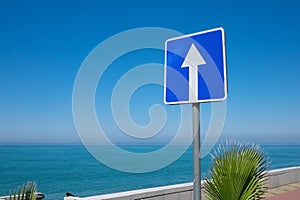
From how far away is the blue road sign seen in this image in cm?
243

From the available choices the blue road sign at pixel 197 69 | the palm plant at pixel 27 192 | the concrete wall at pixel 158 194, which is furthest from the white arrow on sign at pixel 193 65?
the concrete wall at pixel 158 194

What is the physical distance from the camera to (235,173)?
2.99 metres

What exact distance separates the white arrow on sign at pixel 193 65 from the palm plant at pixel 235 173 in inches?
35.6

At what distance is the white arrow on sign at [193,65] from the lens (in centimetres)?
251

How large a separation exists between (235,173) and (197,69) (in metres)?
1.10

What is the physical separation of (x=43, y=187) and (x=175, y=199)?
76.8 meters

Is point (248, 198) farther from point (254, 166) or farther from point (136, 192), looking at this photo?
point (136, 192)

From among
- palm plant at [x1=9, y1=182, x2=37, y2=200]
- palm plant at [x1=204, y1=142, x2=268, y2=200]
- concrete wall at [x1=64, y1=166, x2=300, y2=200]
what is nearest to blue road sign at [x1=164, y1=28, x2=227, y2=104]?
palm plant at [x1=204, y1=142, x2=268, y2=200]

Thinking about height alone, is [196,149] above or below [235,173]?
above

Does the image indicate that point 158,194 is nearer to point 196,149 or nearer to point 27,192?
point 196,149

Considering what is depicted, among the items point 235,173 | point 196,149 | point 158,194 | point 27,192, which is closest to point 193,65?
point 196,149

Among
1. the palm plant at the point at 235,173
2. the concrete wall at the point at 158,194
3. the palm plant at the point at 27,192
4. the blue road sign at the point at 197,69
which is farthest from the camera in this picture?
the concrete wall at the point at 158,194

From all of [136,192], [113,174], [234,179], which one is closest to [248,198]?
[234,179]

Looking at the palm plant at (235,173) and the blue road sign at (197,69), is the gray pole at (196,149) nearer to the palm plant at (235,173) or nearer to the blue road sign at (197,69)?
the blue road sign at (197,69)
